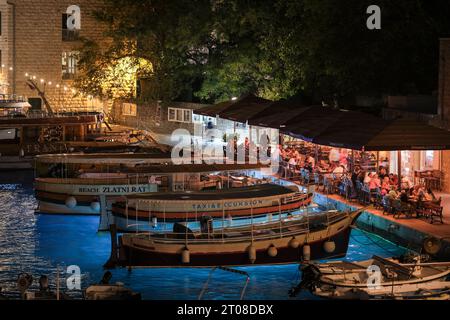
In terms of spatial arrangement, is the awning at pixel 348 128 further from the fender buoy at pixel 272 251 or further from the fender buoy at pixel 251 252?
the fender buoy at pixel 251 252

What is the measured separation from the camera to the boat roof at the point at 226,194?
3216 centimetres

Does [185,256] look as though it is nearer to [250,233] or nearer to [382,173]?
[250,233]

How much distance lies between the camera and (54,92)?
215 ft

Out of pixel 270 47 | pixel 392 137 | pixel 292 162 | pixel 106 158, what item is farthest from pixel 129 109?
pixel 392 137

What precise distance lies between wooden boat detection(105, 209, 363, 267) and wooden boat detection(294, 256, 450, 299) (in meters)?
3.40

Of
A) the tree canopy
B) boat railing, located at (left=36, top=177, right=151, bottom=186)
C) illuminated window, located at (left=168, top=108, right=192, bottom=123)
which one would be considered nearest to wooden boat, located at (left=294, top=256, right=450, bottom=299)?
boat railing, located at (left=36, top=177, right=151, bottom=186)

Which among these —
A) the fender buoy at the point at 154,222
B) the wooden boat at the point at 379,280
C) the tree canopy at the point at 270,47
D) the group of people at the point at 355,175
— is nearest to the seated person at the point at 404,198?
the group of people at the point at 355,175

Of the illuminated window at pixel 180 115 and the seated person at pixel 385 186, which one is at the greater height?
the illuminated window at pixel 180 115

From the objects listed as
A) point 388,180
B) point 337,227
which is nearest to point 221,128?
point 388,180

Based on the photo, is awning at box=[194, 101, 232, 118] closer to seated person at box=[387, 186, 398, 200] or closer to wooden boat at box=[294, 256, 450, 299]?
seated person at box=[387, 186, 398, 200]

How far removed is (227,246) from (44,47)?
131ft

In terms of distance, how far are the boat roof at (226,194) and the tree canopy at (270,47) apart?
12.6 meters

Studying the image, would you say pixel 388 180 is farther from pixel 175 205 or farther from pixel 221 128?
pixel 221 128

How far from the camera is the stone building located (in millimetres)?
64188
